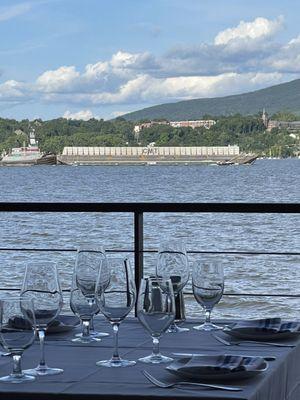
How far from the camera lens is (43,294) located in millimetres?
1900

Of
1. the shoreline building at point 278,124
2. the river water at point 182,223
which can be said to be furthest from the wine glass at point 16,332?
the shoreline building at point 278,124

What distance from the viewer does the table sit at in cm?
166

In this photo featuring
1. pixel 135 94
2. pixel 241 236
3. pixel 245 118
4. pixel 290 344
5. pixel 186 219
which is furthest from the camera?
pixel 135 94

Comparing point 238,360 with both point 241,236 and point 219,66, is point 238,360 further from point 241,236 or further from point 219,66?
point 219,66

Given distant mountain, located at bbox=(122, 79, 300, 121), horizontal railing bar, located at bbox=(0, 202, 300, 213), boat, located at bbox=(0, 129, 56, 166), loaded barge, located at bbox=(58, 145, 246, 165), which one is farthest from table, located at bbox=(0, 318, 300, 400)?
distant mountain, located at bbox=(122, 79, 300, 121)

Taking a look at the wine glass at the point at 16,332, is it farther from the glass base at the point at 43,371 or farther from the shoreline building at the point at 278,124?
the shoreline building at the point at 278,124

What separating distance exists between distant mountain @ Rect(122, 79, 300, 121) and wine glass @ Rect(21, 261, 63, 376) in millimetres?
34283

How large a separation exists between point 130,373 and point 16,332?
225 millimetres

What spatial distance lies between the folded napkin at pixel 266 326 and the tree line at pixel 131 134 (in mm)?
31518

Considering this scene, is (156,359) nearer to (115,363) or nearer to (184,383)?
(115,363)

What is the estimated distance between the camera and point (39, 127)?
36.2m

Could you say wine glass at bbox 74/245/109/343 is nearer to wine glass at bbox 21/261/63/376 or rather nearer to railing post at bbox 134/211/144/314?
wine glass at bbox 21/261/63/376

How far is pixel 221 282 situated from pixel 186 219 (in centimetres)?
2212

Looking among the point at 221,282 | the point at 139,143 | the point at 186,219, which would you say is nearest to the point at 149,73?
the point at 139,143
